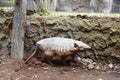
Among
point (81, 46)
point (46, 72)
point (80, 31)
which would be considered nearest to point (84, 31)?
point (80, 31)

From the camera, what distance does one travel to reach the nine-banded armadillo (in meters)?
3.92

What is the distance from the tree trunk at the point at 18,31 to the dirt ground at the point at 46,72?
0.14m

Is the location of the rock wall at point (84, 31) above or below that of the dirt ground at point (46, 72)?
above

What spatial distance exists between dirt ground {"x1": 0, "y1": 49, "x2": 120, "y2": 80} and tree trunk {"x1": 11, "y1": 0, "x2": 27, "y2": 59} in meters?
0.14

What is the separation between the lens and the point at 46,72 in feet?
12.7

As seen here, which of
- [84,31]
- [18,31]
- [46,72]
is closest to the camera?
[46,72]

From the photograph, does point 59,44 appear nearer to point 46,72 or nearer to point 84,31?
point 46,72

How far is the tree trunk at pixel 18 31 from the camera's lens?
13.3 feet

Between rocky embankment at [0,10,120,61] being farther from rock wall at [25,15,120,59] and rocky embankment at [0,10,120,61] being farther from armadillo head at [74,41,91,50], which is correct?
armadillo head at [74,41,91,50]

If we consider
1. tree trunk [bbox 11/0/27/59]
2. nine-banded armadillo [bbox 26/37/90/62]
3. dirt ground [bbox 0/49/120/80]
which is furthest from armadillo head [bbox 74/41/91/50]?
tree trunk [bbox 11/0/27/59]

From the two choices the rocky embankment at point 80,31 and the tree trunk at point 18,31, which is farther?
the rocky embankment at point 80,31

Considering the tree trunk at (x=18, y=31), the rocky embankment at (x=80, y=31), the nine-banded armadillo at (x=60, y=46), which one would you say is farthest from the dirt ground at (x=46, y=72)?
the rocky embankment at (x=80, y=31)

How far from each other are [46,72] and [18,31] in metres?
0.75

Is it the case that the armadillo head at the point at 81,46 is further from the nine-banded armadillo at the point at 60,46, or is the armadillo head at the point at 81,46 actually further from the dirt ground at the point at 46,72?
the dirt ground at the point at 46,72
